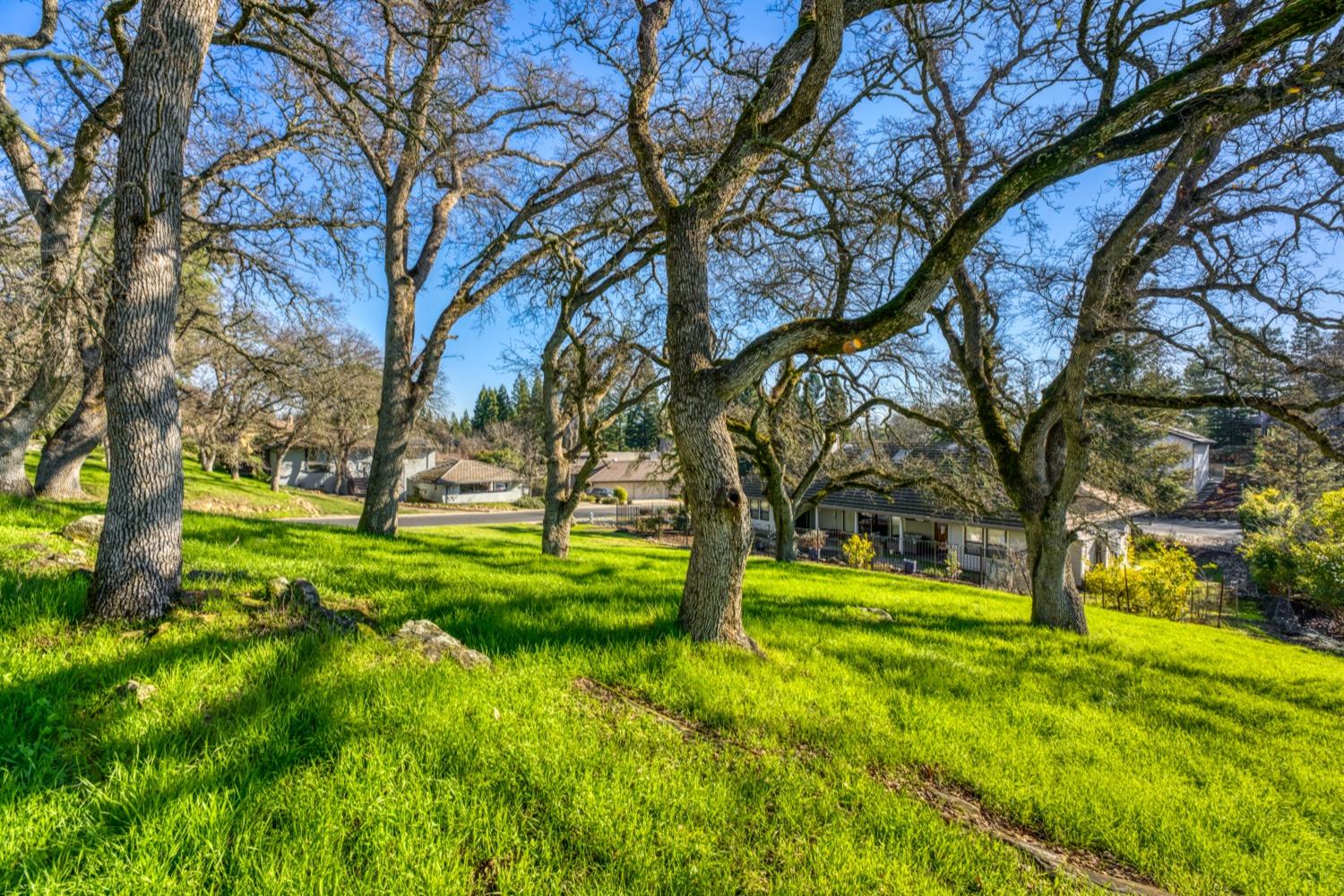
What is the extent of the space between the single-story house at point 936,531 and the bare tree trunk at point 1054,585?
10.0 metres

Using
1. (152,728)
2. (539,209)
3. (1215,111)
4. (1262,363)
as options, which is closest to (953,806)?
(152,728)

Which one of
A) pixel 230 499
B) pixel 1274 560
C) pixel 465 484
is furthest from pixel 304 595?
pixel 465 484

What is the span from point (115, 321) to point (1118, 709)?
7.82 m

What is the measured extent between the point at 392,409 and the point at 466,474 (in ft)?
131

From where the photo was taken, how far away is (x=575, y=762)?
233 cm

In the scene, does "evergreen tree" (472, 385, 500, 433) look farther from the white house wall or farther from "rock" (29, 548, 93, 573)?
"rock" (29, 548, 93, 573)

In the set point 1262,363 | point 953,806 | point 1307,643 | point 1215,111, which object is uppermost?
point 1215,111

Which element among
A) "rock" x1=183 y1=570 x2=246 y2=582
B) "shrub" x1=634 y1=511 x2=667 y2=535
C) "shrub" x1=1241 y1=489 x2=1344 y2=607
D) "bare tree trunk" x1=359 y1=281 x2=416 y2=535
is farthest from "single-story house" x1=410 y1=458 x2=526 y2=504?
"shrub" x1=1241 y1=489 x2=1344 y2=607

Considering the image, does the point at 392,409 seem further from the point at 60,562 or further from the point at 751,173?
the point at 751,173

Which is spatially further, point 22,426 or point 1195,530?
point 1195,530

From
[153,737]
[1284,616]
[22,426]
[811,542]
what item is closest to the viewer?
[153,737]

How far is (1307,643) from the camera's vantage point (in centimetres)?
1399

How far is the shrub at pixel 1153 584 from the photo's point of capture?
13766mm

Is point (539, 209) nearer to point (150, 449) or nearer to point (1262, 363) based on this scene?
point (150, 449)
